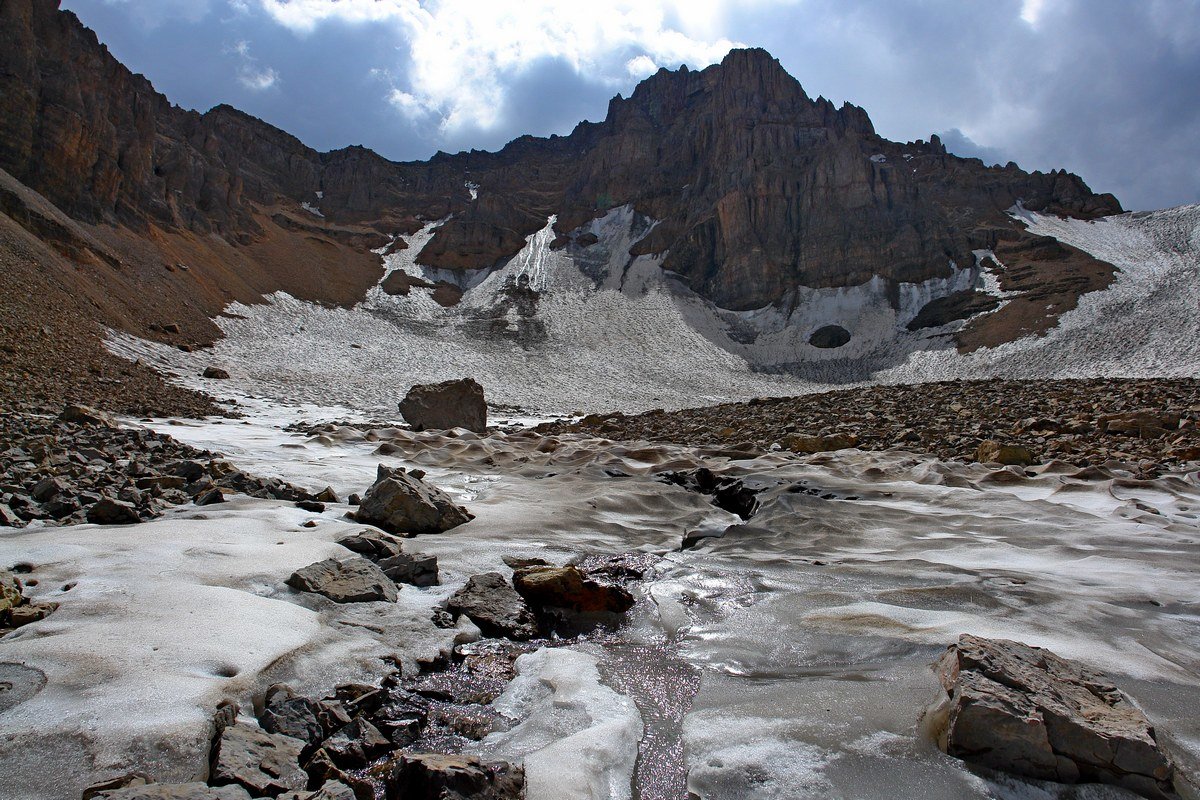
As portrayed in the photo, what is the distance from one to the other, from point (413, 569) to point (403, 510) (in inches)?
Result: 50.0

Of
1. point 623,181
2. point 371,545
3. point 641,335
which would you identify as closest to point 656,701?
point 371,545

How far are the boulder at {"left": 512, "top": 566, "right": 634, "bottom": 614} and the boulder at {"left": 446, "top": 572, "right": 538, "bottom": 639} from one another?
4.1 inches

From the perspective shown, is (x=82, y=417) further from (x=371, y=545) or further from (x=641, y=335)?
(x=641, y=335)

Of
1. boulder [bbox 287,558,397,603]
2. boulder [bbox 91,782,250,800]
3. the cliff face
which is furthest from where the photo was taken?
the cliff face

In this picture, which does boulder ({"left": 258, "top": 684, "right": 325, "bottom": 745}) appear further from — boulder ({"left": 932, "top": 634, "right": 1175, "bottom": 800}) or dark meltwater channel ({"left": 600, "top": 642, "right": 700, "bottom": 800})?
boulder ({"left": 932, "top": 634, "right": 1175, "bottom": 800})

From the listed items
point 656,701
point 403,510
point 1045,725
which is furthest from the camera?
point 403,510

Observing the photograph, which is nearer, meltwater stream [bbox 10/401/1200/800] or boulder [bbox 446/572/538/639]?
meltwater stream [bbox 10/401/1200/800]

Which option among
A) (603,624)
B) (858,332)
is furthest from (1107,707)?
(858,332)

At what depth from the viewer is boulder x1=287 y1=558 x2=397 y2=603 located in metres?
3.38

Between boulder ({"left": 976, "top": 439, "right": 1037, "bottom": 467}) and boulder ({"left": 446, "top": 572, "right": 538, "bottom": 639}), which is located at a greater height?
boulder ({"left": 976, "top": 439, "right": 1037, "bottom": 467})

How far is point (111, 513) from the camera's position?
4.07m

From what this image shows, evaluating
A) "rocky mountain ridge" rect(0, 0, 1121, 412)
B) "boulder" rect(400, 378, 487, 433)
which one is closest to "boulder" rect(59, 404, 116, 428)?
"boulder" rect(400, 378, 487, 433)

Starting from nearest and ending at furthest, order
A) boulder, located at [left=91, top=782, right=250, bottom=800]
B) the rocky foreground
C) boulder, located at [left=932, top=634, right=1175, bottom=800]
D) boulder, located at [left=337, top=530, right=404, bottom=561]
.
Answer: boulder, located at [left=91, top=782, right=250, bottom=800]
boulder, located at [left=932, top=634, right=1175, bottom=800]
boulder, located at [left=337, top=530, right=404, bottom=561]
the rocky foreground

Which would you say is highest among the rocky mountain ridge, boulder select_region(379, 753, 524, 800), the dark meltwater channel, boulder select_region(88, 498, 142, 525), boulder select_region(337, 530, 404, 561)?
the rocky mountain ridge
